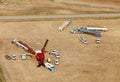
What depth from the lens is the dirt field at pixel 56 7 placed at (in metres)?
120

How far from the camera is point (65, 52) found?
3639 inches

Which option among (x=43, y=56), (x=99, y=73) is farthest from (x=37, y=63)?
(x=99, y=73)

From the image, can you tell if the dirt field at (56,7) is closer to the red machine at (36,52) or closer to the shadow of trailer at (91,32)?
the shadow of trailer at (91,32)

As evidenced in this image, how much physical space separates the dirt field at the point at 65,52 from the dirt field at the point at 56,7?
891 cm

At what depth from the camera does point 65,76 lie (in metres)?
80.5

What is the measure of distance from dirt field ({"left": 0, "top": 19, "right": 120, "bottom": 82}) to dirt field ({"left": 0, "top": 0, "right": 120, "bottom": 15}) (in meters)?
8.91

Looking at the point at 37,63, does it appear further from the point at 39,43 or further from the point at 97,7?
the point at 97,7

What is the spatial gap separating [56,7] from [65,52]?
34.6 meters

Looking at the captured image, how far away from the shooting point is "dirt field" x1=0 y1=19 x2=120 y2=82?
8050cm

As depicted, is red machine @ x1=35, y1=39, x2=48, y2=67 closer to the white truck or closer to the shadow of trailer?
the white truck

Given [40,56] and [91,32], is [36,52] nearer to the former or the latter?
[40,56]

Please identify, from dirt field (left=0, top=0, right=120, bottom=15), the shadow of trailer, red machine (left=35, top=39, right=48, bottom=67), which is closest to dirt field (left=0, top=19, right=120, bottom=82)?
red machine (left=35, top=39, right=48, bottom=67)

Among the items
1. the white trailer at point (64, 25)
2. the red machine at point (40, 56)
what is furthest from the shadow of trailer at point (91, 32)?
the red machine at point (40, 56)

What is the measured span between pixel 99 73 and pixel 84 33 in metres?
23.3
